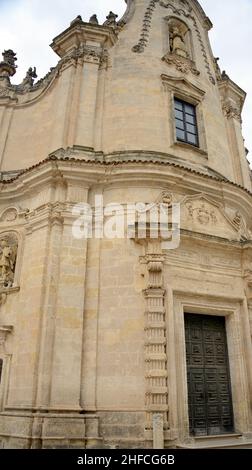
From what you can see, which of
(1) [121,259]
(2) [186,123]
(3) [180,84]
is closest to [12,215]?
(1) [121,259]

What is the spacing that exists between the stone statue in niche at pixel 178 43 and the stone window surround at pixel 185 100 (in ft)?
4.81

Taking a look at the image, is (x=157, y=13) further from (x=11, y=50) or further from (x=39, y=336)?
(x=39, y=336)

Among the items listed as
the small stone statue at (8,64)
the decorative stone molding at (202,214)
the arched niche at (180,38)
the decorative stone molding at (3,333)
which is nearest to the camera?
the decorative stone molding at (3,333)

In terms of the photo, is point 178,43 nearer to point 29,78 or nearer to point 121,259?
point 29,78

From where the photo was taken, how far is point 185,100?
13.3m

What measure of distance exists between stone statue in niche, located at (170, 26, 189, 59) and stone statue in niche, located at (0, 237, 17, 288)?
864 centimetres

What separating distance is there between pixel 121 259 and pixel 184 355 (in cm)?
261

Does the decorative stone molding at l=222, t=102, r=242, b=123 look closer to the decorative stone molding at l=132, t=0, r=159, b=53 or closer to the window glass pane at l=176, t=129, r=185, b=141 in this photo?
the window glass pane at l=176, t=129, r=185, b=141

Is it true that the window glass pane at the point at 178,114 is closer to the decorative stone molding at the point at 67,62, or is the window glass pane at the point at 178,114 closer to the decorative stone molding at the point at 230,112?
the decorative stone molding at the point at 67,62

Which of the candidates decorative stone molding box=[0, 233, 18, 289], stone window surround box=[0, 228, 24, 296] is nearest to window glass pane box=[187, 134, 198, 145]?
stone window surround box=[0, 228, 24, 296]

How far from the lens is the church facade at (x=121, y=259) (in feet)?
27.2

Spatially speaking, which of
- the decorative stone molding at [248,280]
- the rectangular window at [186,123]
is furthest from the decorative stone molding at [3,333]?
the rectangular window at [186,123]
